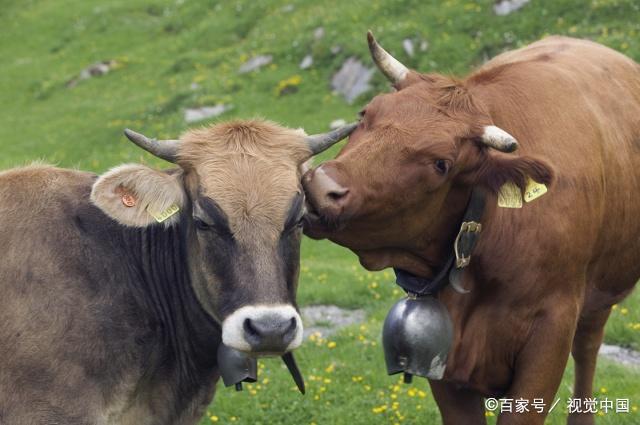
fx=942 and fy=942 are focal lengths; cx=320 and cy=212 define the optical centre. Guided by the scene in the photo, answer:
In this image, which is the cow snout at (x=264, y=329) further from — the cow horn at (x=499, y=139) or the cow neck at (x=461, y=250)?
the cow horn at (x=499, y=139)

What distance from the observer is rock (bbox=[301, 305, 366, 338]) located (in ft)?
32.9

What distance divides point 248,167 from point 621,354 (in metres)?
5.11

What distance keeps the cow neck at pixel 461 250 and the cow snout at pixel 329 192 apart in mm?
734

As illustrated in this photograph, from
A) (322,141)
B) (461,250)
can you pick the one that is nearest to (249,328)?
(461,250)

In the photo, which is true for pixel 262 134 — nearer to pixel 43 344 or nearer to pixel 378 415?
pixel 43 344

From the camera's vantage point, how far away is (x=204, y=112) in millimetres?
21438

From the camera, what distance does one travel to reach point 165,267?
5.84 metres

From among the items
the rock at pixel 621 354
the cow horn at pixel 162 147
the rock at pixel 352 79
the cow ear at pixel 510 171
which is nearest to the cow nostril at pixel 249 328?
the cow horn at pixel 162 147

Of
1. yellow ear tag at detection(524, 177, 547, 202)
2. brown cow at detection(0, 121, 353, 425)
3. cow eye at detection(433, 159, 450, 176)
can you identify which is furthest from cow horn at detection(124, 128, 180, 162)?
yellow ear tag at detection(524, 177, 547, 202)

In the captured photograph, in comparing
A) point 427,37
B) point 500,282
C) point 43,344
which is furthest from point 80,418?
point 427,37

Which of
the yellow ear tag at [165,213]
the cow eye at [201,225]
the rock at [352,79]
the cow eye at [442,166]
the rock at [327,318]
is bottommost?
the rock at [352,79]

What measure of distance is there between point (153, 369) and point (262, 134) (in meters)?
1.55

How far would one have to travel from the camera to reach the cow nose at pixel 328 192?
194 inches

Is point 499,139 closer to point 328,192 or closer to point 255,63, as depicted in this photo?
point 328,192
